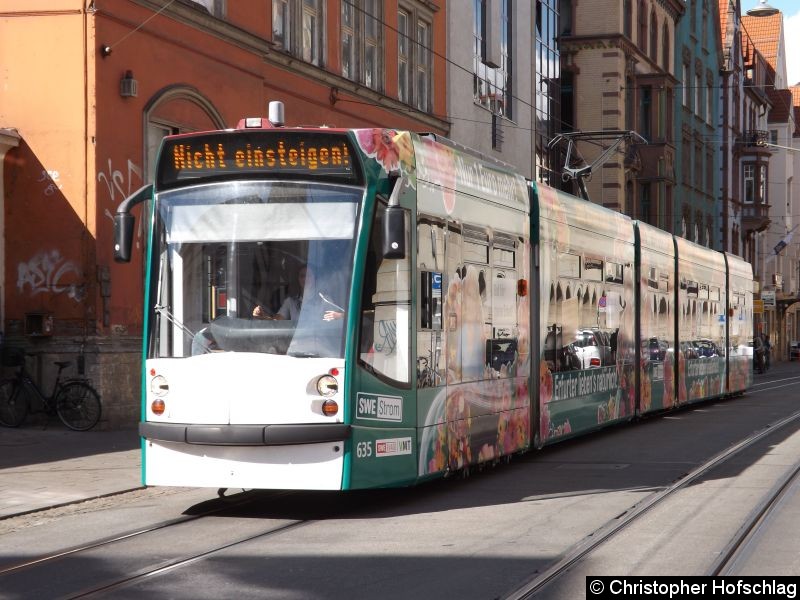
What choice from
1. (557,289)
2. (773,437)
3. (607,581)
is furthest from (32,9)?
(607,581)

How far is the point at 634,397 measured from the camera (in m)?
19.5

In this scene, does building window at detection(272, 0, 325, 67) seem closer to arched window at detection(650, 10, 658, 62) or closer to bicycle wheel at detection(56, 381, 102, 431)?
bicycle wheel at detection(56, 381, 102, 431)

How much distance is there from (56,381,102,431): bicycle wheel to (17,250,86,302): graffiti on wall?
125 cm

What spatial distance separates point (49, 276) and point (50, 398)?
1.68 metres

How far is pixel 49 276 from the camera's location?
18.3 meters

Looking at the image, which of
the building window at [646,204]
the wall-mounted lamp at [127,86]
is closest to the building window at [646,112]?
the building window at [646,204]

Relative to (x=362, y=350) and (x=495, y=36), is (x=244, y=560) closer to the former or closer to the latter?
(x=362, y=350)

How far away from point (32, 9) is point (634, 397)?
10.0 m

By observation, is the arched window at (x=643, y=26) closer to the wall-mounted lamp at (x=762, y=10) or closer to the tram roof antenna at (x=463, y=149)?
the wall-mounted lamp at (x=762, y=10)

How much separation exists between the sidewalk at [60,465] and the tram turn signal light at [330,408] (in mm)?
2819

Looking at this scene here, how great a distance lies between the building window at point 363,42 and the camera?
26953 mm

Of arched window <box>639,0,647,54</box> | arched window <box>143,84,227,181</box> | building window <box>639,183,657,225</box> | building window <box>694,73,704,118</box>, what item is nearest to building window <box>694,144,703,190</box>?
building window <box>694,73,704,118</box>

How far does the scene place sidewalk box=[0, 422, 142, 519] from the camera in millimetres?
11805

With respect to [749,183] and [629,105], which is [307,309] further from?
[749,183]
